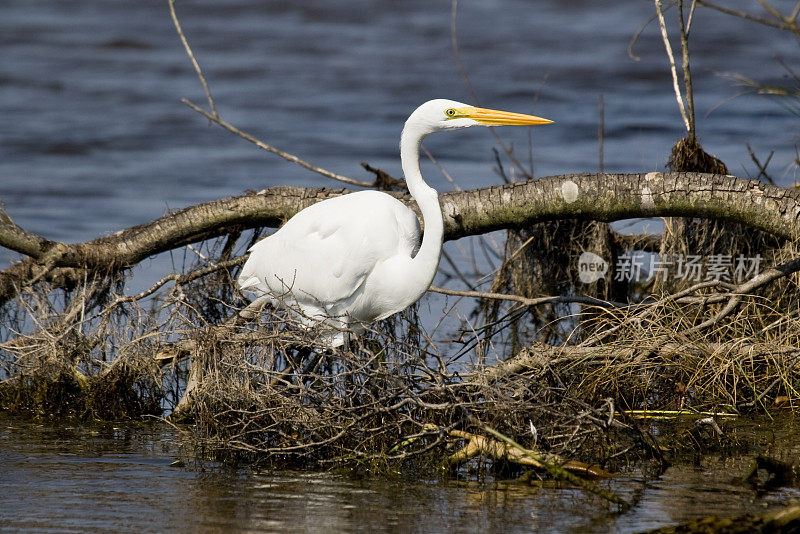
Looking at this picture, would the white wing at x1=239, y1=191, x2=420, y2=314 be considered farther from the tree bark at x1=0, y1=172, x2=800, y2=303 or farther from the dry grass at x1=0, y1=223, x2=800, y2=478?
the tree bark at x1=0, y1=172, x2=800, y2=303

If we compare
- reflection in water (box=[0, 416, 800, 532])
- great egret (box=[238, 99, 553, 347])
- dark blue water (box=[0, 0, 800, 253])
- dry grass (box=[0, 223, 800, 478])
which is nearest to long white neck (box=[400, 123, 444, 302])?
great egret (box=[238, 99, 553, 347])

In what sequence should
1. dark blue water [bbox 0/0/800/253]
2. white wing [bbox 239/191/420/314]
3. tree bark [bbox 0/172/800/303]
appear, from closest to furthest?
1. white wing [bbox 239/191/420/314]
2. tree bark [bbox 0/172/800/303]
3. dark blue water [bbox 0/0/800/253]

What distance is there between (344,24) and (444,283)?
1261 centimetres

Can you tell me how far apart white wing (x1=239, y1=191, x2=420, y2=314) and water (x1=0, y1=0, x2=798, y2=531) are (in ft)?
3.53

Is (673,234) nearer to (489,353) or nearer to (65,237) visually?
(489,353)

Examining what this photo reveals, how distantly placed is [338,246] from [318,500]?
1614 mm

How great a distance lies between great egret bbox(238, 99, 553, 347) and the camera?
207 inches

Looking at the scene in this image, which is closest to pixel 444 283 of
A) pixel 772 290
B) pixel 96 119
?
pixel 772 290

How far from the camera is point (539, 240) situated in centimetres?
690

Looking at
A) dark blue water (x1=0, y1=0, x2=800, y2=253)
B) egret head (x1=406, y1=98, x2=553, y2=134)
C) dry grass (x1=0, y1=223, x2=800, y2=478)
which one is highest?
dark blue water (x1=0, y1=0, x2=800, y2=253)

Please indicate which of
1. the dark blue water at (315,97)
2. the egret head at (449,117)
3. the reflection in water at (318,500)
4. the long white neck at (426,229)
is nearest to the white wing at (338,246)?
the long white neck at (426,229)

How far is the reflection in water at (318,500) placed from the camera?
3863 mm

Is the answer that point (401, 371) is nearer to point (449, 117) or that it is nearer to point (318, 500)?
point (318, 500)

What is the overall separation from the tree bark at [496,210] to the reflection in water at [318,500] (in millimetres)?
1554
